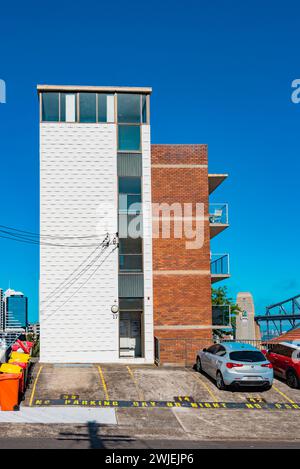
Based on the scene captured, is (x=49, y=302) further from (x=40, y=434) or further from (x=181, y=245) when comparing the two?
(x=40, y=434)

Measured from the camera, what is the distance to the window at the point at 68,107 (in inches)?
1110

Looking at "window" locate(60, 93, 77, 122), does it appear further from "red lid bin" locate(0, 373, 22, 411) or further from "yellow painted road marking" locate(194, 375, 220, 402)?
"red lid bin" locate(0, 373, 22, 411)

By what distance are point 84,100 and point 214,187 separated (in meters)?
8.30

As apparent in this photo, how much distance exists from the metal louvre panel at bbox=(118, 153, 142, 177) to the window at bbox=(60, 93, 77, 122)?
2.88 metres

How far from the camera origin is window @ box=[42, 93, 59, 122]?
28125 mm

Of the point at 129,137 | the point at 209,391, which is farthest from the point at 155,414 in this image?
the point at 129,137

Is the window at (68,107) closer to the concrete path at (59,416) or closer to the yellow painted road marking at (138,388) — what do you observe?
the yellow painted road marking at (138,388)

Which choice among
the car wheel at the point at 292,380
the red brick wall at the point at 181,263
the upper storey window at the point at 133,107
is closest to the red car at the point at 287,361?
the car wheel at the point at 292,380

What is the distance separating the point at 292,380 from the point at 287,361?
785 mm

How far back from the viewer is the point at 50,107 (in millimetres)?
28234

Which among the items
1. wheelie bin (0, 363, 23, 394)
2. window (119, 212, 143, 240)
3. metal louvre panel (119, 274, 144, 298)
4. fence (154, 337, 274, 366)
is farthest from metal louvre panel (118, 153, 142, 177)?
wheelie bin (0, 363, 23, 394)

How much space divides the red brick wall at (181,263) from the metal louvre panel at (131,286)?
652mm

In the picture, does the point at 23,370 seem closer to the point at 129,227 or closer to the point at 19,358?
the point at 19,358
